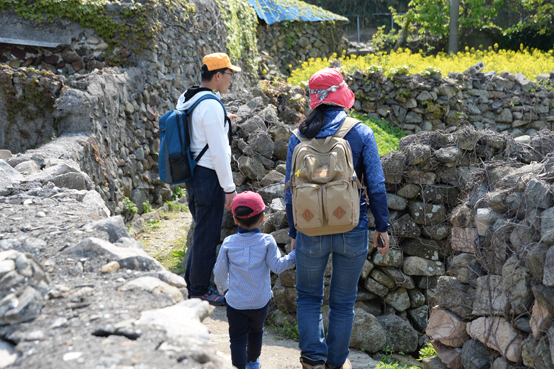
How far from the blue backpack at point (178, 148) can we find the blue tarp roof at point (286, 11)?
12037 millimetres

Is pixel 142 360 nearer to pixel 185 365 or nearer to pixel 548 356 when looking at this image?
pixel 185 365

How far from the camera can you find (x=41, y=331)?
1595mm

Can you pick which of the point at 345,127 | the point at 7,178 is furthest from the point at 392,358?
the point at 7,178

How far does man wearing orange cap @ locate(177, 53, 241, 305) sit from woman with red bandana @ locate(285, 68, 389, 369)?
32.2 inches

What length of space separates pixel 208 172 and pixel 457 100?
7846 millimetres

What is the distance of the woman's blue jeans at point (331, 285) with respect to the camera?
266 cm

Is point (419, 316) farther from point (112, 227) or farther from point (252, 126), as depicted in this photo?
point (112, 227)

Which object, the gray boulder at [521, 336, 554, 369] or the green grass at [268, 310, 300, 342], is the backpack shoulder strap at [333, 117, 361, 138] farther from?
the green grass at [268, 310, 300, 342]

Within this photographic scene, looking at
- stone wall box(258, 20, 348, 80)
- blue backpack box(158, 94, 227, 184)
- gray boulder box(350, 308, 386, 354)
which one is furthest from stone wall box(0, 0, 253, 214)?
stone wall box(258, 20, 348, 80)

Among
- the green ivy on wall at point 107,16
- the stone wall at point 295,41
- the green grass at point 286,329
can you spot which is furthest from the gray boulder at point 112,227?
the stone wall at point 295,41

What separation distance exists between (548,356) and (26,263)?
111 inches

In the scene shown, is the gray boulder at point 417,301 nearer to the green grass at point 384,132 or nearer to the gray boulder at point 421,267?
the gray boulder at point 421,267

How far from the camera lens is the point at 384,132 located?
9062 mm

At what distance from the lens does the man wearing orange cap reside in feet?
11.3
